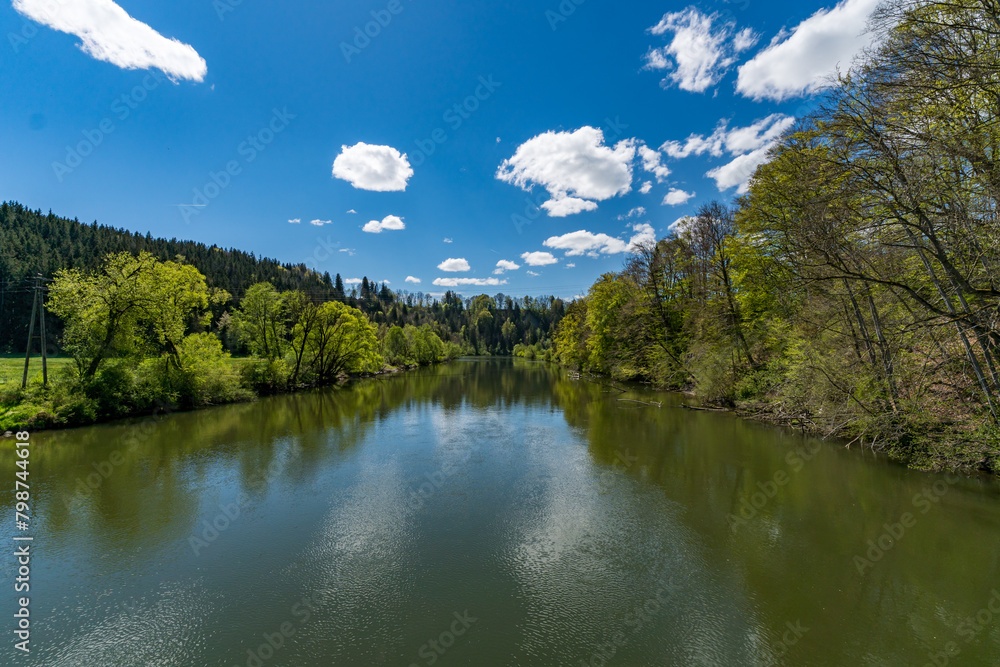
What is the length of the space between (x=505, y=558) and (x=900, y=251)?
9.47m

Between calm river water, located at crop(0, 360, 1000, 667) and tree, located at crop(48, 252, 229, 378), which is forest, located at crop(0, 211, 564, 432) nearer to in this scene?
tree, located at crop(48, 252, 229, 378)

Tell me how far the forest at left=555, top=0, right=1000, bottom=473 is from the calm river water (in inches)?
60.0

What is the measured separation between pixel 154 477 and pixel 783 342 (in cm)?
2092

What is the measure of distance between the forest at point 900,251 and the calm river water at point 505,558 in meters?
1.52

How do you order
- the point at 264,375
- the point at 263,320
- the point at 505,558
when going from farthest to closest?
1. the point at 263,320
2. the point at 264,375
3. the point at 505,558

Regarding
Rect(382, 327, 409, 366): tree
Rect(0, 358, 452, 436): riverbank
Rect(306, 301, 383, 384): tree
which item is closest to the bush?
Rect(306, 301, 383, 384): tree

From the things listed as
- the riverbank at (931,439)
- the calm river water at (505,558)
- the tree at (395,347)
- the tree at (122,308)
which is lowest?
the calm river water at (505,558)

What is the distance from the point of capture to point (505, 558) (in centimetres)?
627

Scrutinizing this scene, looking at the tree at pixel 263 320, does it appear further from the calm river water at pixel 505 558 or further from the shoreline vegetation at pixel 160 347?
the calm river water at pixel 505 558

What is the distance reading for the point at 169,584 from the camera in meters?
5.64

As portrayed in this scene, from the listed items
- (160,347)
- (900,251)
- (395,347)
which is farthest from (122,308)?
(395,347)

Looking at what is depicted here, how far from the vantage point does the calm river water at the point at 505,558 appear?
447 cm

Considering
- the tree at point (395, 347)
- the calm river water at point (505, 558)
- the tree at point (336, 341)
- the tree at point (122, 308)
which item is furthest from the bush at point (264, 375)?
the tree at point (395, 347)

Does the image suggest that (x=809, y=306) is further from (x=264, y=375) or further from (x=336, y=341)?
(x=336, y=341)
